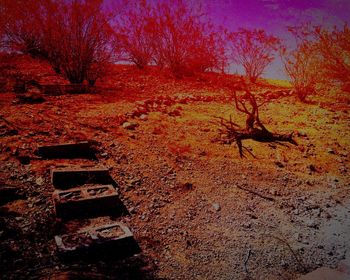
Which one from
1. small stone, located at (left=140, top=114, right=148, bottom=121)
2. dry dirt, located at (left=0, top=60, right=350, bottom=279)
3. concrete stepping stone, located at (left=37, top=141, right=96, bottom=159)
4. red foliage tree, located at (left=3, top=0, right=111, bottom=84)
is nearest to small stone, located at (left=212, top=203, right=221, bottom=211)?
dry dirt, located at (left=0, top=60, right=350, bottom=279)

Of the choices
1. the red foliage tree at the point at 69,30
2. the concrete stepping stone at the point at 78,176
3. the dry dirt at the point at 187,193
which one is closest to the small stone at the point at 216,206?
the dry dirt at the point at 187,193

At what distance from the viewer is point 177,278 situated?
1929 millimetres

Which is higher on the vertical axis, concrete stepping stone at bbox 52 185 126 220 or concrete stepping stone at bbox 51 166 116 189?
concrete stepping stone at bbox 51 166 116 189

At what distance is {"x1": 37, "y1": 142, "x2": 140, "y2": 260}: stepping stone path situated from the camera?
1972mm

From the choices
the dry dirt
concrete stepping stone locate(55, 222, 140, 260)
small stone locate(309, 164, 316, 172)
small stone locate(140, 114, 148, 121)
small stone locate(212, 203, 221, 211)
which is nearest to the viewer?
concrete stepping stone locate(55, 222, 140, 260)

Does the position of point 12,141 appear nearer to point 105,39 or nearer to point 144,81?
point 105,39

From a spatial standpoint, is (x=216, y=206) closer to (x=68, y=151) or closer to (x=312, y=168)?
(x=312, y=168)

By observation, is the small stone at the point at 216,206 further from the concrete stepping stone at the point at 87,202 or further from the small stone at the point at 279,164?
the small stone at the point at 279,164

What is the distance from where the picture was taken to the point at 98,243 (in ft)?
6.51

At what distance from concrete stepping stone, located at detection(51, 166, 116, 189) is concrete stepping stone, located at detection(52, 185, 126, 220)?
110 mm

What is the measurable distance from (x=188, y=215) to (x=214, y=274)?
606 millimetres

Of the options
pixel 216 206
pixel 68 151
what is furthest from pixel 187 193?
pixel 68 151

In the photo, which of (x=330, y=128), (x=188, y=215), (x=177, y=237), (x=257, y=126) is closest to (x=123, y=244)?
(x=177, y=237)

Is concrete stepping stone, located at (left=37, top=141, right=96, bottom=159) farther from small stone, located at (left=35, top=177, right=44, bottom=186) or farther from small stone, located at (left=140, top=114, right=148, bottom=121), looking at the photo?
small stone, located at (left=140, top=114, right=148, bottom=121)
